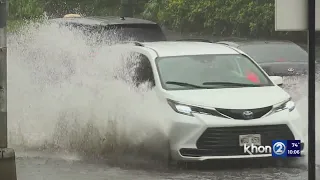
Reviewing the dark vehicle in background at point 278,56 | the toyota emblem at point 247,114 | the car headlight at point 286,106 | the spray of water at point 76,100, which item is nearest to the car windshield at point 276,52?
the dark vehicle in background at point 278,56

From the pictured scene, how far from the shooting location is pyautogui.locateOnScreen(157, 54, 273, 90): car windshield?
7793 millimetres

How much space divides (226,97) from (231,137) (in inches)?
18.9

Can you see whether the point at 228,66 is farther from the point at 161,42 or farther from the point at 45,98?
the point at 45,98

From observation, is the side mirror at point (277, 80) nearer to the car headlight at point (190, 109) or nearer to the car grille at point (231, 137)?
the car grille at point (231, 137)

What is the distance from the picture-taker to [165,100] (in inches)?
306

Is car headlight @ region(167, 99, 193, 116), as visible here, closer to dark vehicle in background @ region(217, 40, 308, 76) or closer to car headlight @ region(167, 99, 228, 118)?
car headlight @ region(167, 99, 228, 118)

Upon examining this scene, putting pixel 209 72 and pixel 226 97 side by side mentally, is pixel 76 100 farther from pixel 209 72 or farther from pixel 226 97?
pixel 226 97

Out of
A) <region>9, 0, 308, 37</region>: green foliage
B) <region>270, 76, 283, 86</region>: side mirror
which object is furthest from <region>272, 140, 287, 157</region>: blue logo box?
<region>9, 0, 308, 37</region>: green foliage

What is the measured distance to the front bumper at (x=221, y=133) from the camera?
306 inches

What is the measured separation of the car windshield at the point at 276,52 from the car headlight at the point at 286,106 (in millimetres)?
502

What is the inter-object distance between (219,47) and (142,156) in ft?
5.30

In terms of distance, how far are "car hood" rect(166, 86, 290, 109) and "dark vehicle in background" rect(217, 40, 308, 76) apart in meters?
0.32

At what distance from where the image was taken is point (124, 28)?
26.0 ft

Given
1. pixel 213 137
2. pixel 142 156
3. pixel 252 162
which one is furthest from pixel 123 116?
pixel 252 162
